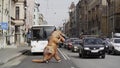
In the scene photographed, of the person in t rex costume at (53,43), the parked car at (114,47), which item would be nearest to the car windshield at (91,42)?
the parked car at (114,47)

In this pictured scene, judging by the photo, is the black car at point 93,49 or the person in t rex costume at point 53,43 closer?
the person in t rex costume at point 53,43

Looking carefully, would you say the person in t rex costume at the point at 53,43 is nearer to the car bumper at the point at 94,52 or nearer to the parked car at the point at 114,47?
the car bumper at the point at 94,52

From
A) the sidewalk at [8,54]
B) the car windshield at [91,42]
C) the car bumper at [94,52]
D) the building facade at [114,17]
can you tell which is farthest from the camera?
the building facade at [114,17]

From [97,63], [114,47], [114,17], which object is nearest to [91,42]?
[97,63]

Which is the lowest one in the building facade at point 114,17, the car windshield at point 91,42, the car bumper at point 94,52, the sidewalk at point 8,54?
the sidewalk at point 8,54

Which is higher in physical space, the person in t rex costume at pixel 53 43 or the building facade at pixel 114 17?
the building facade at pixel 114 17

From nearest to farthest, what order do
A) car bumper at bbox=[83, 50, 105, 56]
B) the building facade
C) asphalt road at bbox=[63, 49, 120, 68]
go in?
asphalt road at bbox=[63, 49, 120, 68] → car bumper at bbox=[83, 50, 105, 56] → the building facade

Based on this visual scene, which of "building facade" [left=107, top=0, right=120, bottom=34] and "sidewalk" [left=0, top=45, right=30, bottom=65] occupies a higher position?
"building facade" [left=107, top=0, right=120, bottom=34]

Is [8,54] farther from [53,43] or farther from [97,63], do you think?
[97,63]

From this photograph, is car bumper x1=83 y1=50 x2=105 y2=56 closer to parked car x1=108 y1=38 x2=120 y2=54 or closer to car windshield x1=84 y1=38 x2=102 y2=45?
car windshield x1=84 y1=38 x2=102 y2=45

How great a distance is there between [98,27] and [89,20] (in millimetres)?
25608

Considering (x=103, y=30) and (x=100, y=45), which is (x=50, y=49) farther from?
(x=103, y=30)

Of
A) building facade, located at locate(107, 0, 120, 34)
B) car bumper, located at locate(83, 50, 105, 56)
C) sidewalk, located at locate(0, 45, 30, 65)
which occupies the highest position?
building facade, located at locate(107, 0, 120, 34)

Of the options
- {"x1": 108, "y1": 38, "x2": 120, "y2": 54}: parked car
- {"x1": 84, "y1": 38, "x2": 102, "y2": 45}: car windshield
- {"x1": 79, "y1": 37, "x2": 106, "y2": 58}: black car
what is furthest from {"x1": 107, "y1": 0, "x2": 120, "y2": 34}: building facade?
{"x1": 79, "y1": 37, "x2": 106, "y2": 58}: black car
